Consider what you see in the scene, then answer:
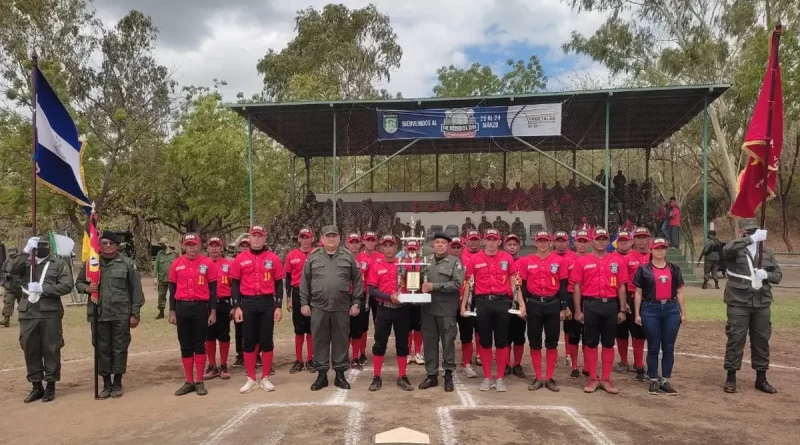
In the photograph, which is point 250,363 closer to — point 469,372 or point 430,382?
point 430,382

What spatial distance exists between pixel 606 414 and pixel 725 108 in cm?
2685

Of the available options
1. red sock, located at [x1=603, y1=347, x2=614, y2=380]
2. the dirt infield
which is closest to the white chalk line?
the dirt infield

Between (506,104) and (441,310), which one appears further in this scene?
(506,104)

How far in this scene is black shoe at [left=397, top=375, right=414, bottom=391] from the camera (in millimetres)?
6783

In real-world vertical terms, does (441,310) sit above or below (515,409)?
above

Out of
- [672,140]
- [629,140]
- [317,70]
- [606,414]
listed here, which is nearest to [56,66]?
[317,70]

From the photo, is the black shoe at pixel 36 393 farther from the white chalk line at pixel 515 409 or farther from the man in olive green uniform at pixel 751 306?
the man in olive green uniform at pixel 751 306

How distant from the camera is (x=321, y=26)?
3528 cm

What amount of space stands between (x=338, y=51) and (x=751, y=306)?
29810 millimetres

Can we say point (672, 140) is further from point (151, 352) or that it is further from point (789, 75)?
point (151, 352)

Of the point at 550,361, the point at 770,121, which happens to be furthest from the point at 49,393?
the point at 770,121

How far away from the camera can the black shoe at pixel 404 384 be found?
6783 mm

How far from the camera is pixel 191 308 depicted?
6844 mm

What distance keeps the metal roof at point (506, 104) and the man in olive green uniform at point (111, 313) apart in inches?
385
